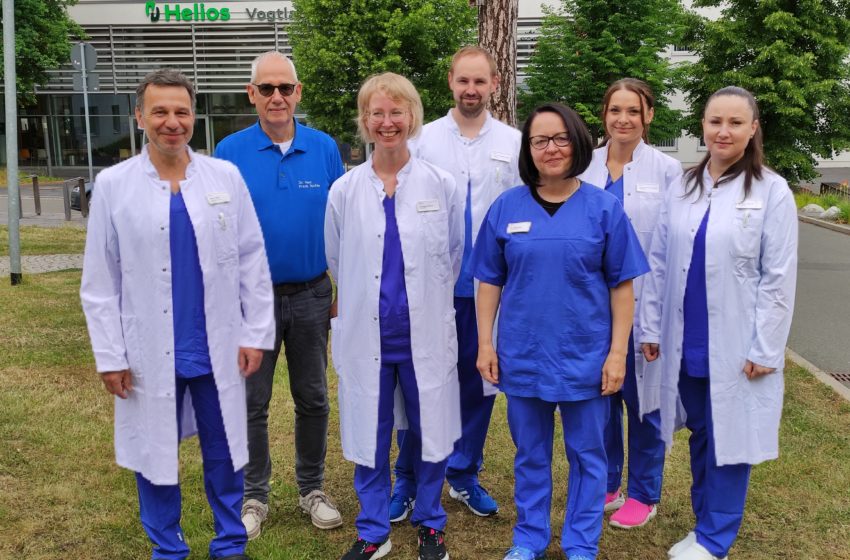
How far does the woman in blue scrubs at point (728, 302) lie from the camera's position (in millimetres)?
3287

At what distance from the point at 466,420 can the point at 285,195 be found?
1.58 metres

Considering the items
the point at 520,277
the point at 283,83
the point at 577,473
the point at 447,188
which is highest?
the point at 283,83

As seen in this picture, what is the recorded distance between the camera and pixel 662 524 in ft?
13.4

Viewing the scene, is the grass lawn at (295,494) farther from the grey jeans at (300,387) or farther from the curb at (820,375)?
the grey jeans at (300,387)

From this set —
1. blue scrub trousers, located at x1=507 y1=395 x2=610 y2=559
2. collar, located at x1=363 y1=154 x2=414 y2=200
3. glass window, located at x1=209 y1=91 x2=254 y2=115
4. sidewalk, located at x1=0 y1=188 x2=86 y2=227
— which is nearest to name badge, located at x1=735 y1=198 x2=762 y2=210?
blue scrub trousers, located at x1=507 y1=395 x2=610 y2=559

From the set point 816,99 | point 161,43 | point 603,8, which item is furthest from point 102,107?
point 816,99

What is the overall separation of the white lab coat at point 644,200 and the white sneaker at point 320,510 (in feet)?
5.66

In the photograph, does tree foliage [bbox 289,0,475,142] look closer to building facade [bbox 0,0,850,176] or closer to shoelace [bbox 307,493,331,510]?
building facade [bbox 0,0,850,176]

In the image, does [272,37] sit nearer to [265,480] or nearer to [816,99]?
[816,99]

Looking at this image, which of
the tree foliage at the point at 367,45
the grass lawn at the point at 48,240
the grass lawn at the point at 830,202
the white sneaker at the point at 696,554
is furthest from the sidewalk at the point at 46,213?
the grass lawn at the point at 830,202

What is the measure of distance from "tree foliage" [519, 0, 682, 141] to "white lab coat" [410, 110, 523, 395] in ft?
55.9

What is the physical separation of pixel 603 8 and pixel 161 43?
817 inches

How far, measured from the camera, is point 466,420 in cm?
414

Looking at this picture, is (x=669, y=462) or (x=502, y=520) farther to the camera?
(x=669, y=462)
